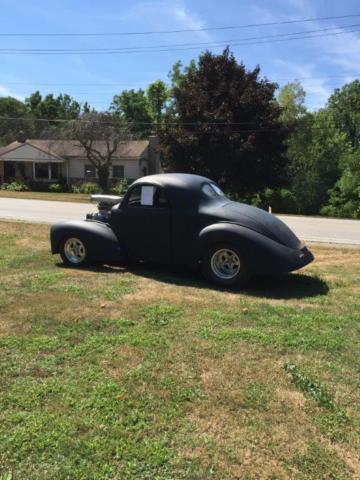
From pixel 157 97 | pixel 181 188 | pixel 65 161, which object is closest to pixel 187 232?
pixel 181 188

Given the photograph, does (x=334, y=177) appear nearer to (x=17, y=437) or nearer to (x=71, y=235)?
(x=71, y=235)

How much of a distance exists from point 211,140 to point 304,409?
2362 cm

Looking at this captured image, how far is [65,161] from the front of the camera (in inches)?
1761

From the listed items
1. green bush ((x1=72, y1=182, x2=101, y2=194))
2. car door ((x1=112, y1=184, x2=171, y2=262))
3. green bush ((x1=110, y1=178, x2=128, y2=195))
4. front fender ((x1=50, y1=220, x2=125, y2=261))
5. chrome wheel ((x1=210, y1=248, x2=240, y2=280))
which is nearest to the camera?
chrome wheel ((x1=210, y1=248, x2=240, y2=280))

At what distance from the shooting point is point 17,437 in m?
A: 3.19

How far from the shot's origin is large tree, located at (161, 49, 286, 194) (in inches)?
1037

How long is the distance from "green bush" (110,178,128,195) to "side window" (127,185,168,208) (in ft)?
100

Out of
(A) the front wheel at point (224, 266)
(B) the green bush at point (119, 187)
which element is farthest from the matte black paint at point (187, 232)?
(B) the green bush at point (119, 187)

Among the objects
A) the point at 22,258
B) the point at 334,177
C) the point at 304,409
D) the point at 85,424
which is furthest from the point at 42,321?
the point at 334,177

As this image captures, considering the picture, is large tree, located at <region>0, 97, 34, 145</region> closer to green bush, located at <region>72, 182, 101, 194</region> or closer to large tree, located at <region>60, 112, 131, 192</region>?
green bush, located at <region>72, 182, 101, 194</region>

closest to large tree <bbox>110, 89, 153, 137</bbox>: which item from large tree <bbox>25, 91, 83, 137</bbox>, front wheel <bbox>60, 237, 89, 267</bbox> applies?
large tree <bbox>25, 91, 83, 137</bbox>

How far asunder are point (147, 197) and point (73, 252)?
67.6 inches

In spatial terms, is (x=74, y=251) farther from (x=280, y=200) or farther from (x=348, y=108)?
(x=348, y=108)

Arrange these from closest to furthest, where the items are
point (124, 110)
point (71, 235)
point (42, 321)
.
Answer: point (42, 321)
point (71, 235)
point (124, 110)
